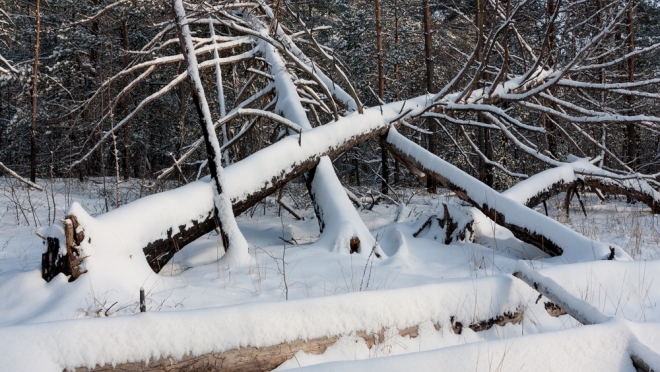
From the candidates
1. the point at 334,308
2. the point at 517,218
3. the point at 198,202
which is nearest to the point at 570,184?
the point at 517,218

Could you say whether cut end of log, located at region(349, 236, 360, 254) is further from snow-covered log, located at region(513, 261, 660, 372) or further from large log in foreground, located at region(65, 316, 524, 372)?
large log in foreground, located at region(65, 316, 524, 372)

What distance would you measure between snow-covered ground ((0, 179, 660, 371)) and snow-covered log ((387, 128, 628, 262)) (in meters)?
0.23

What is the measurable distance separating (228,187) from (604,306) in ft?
10.1

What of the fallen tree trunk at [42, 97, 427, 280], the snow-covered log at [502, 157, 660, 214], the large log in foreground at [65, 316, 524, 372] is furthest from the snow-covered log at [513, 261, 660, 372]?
the snow-covered log at [502, 157, 660, 214]

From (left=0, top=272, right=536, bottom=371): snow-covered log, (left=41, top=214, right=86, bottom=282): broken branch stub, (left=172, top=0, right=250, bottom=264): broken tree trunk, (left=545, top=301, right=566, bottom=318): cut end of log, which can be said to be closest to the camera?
(left=0, top=272, right=536, bottom=371): snow-covered log

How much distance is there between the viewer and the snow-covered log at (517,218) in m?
4.14

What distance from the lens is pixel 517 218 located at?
15.7 ft

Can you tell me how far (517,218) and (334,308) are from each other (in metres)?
3.36

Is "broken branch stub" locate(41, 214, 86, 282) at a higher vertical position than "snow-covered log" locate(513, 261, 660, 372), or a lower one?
higher

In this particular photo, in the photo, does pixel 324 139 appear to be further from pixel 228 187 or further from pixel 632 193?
pixel 632 193

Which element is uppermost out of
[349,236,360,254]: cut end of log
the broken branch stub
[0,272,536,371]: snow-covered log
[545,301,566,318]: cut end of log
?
the broken branch stub

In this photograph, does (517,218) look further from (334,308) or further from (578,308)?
(334,308)

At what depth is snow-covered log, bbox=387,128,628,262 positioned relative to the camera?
13.6ft

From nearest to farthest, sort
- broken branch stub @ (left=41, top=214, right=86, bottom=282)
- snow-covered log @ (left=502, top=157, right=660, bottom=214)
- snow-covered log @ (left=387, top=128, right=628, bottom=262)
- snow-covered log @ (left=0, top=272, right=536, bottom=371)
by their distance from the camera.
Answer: snow-covered log @ (left=0, top=272, right=536, bottom=371)
broken branch stub @ (left=41, top=214, right=86, bottom=282)
snow-covered log @ (left=387, top=128, right=628, bottom=262)
snow-covered log @ (left=502, top=157, right=660, bottom=214)
